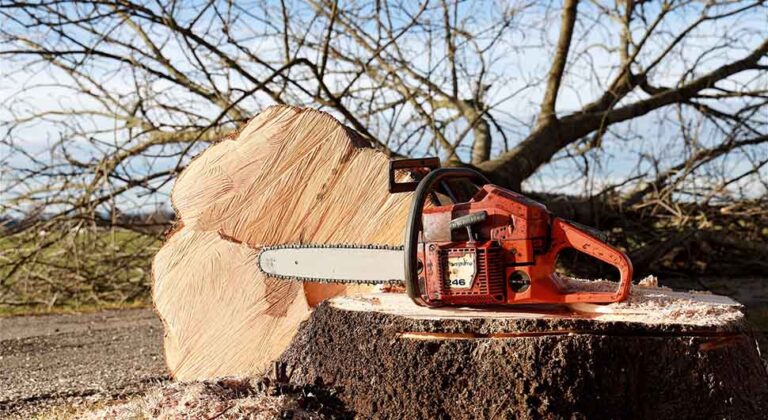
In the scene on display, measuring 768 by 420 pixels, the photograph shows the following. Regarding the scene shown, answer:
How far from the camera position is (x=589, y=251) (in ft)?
7.63

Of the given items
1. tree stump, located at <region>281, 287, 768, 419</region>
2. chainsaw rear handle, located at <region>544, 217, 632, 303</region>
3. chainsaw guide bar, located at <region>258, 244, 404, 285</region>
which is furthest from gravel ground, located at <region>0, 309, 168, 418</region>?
chainsaw rear handle, located at <region>544, 217, 632, 303</region>

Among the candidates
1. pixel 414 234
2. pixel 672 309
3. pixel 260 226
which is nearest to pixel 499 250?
pixel 414 234

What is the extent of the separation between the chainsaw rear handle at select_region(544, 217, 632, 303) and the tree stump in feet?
0.21

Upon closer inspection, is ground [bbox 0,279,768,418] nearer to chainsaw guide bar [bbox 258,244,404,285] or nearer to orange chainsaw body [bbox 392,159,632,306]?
chainsaw guide bar [bbox 258,244,404,285]

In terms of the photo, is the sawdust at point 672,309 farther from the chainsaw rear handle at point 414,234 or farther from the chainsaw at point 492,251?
the chainsaw rear handle at point 414,234

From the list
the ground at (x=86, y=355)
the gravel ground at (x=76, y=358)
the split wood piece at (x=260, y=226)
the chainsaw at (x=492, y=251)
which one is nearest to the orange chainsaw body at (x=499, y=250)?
the chainsaw at (x=492, y=251)

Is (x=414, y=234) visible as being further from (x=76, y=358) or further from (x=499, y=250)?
(x=76, y=358)

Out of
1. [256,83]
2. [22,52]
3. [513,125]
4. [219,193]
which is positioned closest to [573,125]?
[513,125]

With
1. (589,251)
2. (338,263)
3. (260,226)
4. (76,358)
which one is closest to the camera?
(589,251)

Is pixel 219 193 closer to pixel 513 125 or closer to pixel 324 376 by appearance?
pixel 324 376

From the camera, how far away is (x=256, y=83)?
5.30 m

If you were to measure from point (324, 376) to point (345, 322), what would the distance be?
0.70 feet

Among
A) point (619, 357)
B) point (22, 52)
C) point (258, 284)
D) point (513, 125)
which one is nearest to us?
point (619, 357)

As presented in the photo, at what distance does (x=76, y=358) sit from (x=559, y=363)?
3.38m
